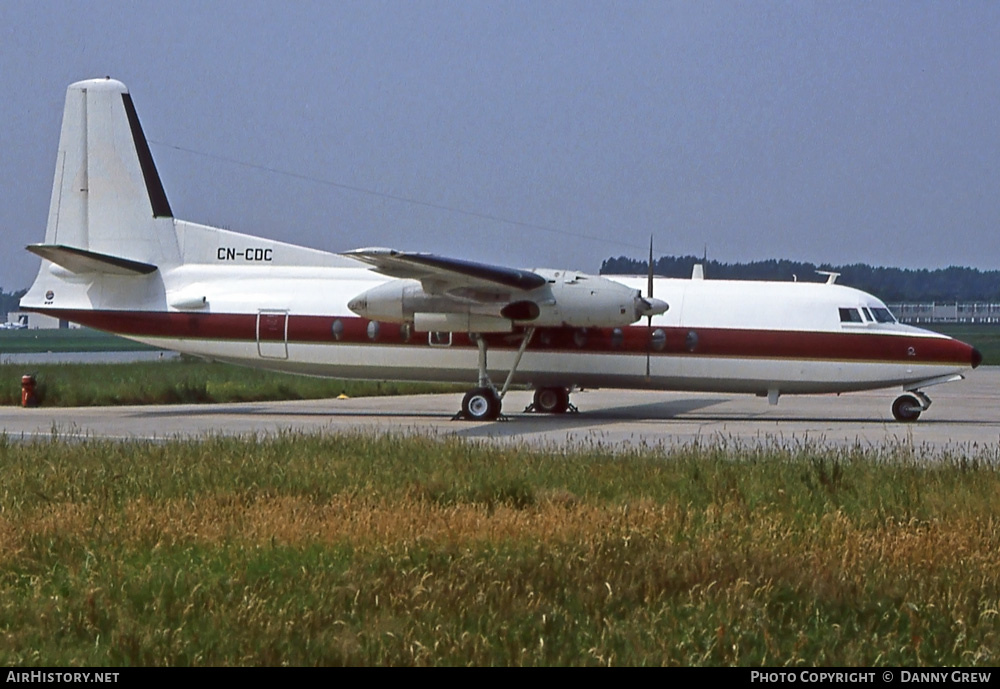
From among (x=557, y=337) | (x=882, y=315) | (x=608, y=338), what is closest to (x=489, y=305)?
Result: (x=557, y=337)

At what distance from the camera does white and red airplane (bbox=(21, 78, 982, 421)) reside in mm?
22625

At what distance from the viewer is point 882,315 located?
76.2 ft

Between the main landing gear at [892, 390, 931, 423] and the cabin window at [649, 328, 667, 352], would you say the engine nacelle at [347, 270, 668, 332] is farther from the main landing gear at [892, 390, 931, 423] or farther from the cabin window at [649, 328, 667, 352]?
the main landing gear at [892, 390, 931, 423]

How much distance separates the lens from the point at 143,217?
25281 mm

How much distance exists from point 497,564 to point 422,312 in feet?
48.4

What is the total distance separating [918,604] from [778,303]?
53.2 ft

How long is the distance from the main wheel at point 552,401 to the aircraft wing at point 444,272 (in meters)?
3.58

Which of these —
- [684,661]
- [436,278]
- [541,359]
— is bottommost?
[684,661]

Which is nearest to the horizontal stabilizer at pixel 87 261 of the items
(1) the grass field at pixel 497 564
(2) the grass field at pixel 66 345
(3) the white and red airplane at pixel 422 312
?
(3) the white and red airplane at pixel 422 312

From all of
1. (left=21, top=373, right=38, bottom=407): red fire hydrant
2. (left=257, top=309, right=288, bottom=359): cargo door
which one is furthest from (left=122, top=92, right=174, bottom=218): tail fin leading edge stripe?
(left=21, top=373, right=38, bottom=407): red fire hydrant

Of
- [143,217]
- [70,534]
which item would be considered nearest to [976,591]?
[70,534]

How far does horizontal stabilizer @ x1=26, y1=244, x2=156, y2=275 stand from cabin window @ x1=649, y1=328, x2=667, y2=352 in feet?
35.3

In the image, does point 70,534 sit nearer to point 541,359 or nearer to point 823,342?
point 541,359

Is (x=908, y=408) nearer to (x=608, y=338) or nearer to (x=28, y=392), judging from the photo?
(x=608, y=338)
